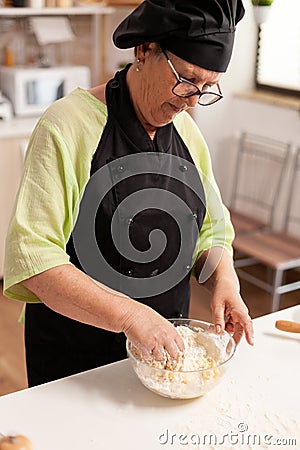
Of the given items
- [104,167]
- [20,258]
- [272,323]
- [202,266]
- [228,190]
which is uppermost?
[104,167]

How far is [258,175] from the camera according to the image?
12.3ft

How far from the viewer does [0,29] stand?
3646mm

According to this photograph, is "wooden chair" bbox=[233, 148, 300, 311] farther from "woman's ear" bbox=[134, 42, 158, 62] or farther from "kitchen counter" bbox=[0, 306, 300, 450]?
"woman's ear" bbox=[134, 42, 158, 62]

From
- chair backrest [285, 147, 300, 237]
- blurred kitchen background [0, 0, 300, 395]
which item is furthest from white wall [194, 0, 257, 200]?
chair backrest [285, 147, 300, 237]

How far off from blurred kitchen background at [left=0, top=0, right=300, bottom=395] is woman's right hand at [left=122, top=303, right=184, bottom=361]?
6.59ft

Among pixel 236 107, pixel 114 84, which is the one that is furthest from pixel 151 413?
pixel 236 107

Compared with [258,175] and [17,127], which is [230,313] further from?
[258,175]

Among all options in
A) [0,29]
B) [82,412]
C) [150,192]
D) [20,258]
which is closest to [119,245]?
[150,192]

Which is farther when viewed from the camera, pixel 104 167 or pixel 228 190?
pixel 228 190

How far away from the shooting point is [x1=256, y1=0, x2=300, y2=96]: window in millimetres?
3580

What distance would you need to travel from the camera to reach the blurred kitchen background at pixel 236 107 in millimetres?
3354

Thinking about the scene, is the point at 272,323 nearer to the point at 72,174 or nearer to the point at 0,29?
the point at 72,174

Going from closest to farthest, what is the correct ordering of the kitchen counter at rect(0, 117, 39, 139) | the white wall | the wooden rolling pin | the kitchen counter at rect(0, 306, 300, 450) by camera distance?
the kitchen counter at rect(0, 306, 300, 450) → the wooden rolling pin → the kitchen counter at rect(0, 117, 39, 139) → the white wall

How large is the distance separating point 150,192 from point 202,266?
226 millimetres
